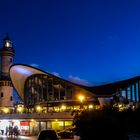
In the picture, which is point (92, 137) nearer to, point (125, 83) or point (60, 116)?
point (60, 116)

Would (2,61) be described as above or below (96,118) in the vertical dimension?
above

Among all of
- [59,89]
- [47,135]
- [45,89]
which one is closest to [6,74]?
[45,89]

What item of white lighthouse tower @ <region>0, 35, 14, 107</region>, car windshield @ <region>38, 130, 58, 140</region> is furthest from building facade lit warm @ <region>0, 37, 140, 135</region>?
car windshield @ <region>38, 130, 58, 140</region>

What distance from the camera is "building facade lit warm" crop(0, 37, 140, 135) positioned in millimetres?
60219

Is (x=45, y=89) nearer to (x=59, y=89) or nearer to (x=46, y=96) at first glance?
(x=46, y=96)

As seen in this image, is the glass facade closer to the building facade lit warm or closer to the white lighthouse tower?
the building facade lit warm

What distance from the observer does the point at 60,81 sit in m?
71.6

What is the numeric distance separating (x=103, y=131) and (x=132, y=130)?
8.41 meters

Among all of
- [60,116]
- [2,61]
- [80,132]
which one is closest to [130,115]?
[80,132]

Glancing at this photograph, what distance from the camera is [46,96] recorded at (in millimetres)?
73438

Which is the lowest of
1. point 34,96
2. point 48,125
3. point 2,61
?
point 48,125

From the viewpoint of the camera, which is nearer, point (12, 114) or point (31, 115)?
point (31, 115)

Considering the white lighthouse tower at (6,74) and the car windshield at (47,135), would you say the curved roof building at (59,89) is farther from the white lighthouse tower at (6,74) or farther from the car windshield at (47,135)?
the car windshield at (47,135)

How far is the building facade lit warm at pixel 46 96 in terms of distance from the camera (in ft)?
198
